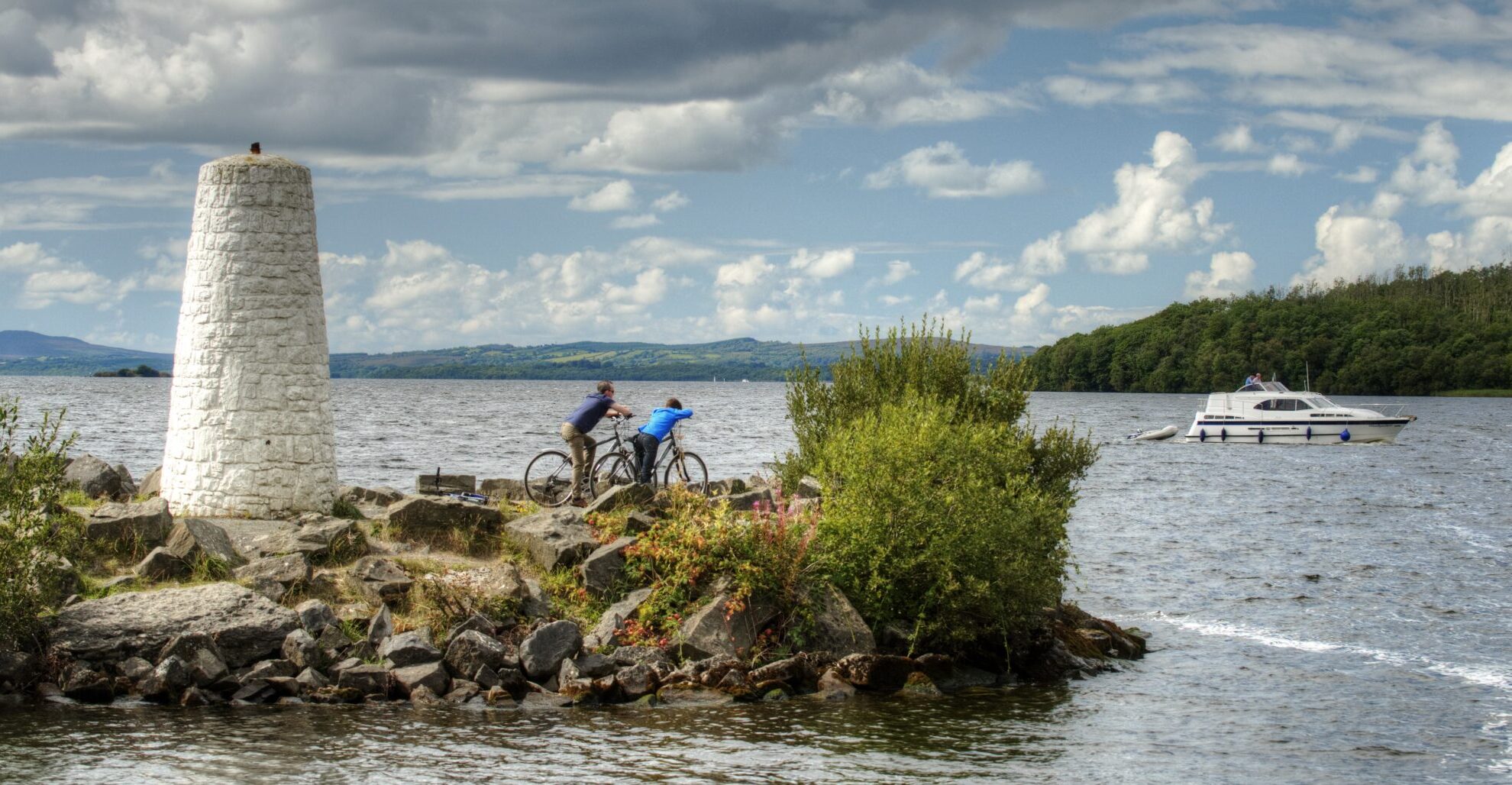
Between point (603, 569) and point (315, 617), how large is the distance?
4400 millimetres

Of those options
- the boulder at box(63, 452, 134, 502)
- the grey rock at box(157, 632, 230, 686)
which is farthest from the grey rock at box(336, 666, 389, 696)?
the boulder at box(63, 452, 134, 502)

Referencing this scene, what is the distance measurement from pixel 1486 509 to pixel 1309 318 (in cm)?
15086

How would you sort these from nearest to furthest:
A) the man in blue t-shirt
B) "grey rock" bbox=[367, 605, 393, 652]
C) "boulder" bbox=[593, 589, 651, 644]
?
1. "grey rock" bbox=[367, 605, 393, 652]
2. "boulder" bbox=[593, 589, 651, 644]
3. the man in blue t-shirt

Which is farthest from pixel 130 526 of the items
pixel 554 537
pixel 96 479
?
pixel 554 537

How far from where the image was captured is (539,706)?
17016 millimetres

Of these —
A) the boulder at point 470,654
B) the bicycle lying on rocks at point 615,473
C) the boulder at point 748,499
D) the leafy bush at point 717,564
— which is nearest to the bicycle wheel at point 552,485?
the bicycle lying on rocks at point 615,473

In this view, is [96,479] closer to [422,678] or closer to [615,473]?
[615,473]

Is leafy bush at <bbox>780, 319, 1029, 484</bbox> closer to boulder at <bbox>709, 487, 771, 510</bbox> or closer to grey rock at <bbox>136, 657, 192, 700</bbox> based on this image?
boulder at <bbox>709, 487, 771, 510</bbox>

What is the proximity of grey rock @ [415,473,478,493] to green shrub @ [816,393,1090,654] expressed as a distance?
29.5 ft

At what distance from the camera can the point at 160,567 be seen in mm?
19188

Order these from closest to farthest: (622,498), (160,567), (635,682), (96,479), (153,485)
→ (635,682) < (160,567) < (622,498) < (153,485) < (96,479)

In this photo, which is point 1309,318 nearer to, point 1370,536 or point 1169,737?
point 1370,536

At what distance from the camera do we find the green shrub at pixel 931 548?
20000 mm

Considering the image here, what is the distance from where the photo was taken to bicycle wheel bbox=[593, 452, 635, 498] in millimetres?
25266
